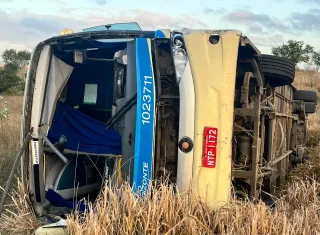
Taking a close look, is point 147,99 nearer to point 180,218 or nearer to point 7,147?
point 180,218

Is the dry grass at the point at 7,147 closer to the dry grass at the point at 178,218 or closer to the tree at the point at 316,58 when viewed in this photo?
the dry grass at the point at 178,218

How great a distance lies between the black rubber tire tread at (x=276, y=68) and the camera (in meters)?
4.45

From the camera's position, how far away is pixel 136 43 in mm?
3898

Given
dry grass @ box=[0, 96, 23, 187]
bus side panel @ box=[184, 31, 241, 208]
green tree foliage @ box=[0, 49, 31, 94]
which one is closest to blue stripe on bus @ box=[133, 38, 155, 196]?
bus side panel @ box=[184, 31, 241, 208]

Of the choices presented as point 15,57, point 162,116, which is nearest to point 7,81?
point 15,57

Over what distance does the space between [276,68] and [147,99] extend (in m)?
1.56

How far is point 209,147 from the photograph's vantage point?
3.61m

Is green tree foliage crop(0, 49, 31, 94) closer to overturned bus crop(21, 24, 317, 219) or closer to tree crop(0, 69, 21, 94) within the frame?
tree crop(0, 69, 21, 94)

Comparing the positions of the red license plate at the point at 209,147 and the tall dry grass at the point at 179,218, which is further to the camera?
the red license plate at the point at 209,147

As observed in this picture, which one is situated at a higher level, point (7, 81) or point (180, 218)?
point (7, 81)

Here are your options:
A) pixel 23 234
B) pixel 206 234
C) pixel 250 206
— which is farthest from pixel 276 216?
pixel 23 234

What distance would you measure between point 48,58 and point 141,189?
1869 mm

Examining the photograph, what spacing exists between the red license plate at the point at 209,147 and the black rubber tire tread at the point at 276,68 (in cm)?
118

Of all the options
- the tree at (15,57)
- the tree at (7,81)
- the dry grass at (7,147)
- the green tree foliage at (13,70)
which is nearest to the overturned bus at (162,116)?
the dry grass at (7,147)
